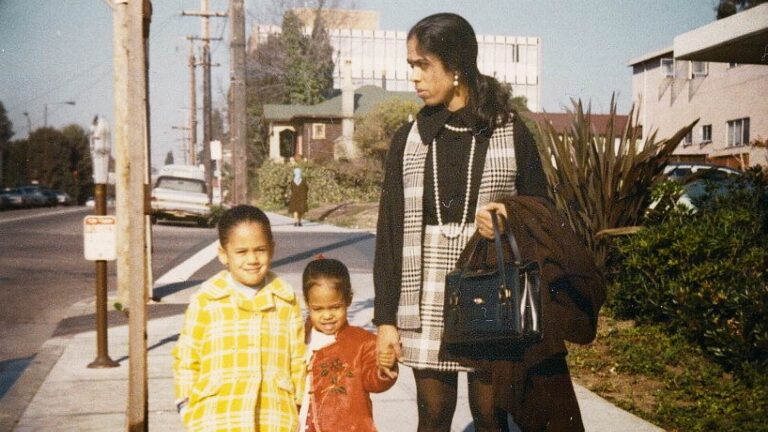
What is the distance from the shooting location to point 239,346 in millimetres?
3102

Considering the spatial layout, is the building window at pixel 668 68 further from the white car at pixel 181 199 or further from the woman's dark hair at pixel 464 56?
the white car at pixel 181 199

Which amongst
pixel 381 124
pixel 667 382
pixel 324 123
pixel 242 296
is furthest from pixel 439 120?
pixel 324 123

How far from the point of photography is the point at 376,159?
92.9 ft

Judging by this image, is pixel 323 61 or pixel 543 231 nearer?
pixel 543 231

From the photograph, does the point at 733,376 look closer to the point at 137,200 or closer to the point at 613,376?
the point at 613,376

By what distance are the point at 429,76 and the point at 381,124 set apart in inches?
1105

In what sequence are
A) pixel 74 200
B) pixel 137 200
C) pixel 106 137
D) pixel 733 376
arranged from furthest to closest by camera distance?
pixel 74 200
pixel 106 137
pixel 733 376
pixel 137 200

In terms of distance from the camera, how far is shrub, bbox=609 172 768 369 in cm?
566

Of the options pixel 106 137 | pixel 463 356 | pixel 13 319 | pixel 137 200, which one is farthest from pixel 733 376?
pixel 13 319

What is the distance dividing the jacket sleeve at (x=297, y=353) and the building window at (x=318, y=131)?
30606mm

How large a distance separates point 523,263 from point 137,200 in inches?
68.9

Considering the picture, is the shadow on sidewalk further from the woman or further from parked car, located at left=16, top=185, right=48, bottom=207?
parked car, located at left=16, top=185, right=48, bottom=207

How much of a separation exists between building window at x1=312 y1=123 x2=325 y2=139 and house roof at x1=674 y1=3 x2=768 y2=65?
2431cm

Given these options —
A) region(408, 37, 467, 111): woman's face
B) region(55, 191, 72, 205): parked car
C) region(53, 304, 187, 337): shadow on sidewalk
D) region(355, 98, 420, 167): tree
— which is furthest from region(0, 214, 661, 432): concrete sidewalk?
region(55, 191, 72, 205): parked car
